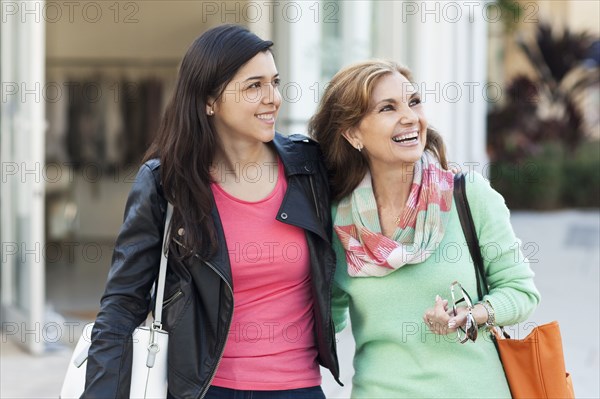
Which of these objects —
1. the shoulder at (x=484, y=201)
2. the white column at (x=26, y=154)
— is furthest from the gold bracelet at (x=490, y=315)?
the white column at (x=26, y=154)

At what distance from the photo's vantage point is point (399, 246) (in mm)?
2404

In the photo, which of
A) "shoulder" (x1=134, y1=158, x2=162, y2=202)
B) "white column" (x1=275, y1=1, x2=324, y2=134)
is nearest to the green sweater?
"shoulder" (x1=134, y1=158, x2=162, y2=202)

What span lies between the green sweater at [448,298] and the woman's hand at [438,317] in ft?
0.42

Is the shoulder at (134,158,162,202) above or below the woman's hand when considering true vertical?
above

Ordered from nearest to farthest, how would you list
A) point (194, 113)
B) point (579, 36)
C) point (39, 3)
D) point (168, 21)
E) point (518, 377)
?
point (518, 377) < point (194, 113) < point (39, 3) < point (168, 21) < point (579, 36)

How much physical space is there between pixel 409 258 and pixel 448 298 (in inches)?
6.0

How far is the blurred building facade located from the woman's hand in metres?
4.20

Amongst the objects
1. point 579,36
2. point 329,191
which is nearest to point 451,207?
point 329,191

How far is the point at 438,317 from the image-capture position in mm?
2223

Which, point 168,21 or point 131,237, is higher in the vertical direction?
point 168,21

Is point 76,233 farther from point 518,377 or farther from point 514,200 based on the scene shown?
point 518,377

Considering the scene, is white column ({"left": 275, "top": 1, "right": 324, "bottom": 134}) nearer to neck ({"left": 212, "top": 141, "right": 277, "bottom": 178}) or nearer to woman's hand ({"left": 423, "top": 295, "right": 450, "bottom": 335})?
neck ({"left": 212, "top": 141, "right": 277, "bottom": 178})

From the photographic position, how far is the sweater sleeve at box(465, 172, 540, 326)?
7.66 ft

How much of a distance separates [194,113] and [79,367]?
2.51 feet
